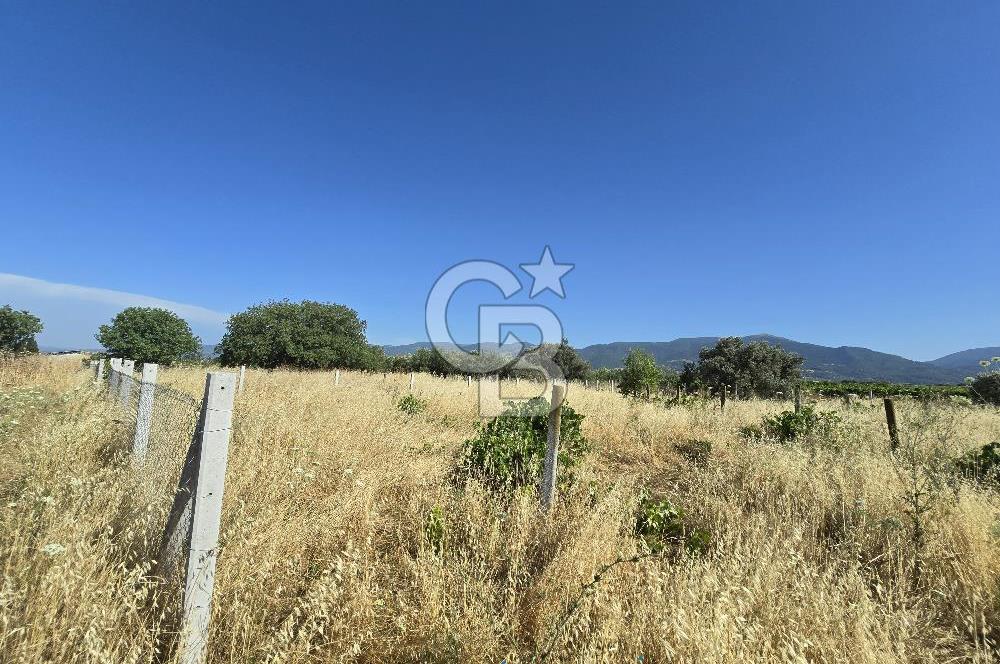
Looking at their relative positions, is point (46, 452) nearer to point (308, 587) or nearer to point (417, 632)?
point (308, 587)

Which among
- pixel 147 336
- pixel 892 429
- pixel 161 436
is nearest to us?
pixel 161 436

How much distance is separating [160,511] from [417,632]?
73.1 inches

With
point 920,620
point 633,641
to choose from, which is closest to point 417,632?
point 633,641

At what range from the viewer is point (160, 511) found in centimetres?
278

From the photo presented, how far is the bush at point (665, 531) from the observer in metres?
3.58

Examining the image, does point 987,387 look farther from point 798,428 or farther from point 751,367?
point 751,367

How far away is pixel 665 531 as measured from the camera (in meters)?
3.87

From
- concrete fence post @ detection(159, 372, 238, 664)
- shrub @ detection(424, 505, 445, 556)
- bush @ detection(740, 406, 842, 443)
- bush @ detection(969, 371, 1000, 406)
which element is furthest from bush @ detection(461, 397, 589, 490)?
bush @ detection(969, 371, 1000, 406)

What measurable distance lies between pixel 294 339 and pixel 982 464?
42777mm

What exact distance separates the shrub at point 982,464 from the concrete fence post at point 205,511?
7486mm

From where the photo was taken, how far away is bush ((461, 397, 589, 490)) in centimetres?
492

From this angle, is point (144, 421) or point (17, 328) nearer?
point (144, 421)

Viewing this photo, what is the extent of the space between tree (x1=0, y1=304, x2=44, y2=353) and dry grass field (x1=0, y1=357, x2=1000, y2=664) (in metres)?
75.1

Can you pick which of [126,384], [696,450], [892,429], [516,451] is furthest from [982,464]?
[126,384]
